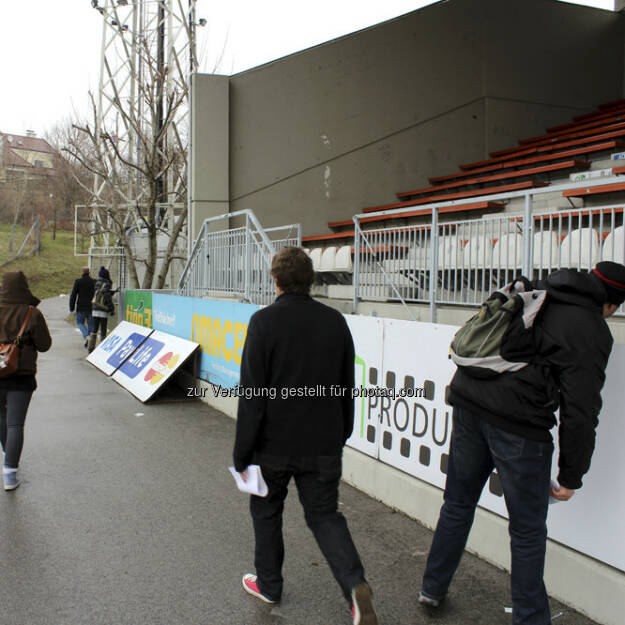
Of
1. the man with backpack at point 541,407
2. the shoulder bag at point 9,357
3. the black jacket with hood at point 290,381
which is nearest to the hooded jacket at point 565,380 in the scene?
the man with backpack at point 541,407

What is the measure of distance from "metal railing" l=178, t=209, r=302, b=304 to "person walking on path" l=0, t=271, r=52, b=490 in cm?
319

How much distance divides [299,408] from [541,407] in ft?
3.66

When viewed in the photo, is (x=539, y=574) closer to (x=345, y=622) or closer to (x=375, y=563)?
(x=345, y=622)

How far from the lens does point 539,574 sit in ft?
8.95

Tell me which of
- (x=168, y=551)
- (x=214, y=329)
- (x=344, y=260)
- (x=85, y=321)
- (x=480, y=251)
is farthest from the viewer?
(x=85, y=321)

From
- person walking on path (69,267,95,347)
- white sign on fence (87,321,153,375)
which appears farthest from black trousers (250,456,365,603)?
person walking on path (69,267,95,347)

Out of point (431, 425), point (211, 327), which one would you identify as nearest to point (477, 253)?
point (431, 425)

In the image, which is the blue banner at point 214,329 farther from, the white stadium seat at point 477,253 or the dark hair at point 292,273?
the dark hair at point 292,273

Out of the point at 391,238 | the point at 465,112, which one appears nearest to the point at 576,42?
the point at 465,112

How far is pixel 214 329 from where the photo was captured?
27.7 ft

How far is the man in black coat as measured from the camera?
115 inches

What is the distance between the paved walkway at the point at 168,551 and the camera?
3.17m

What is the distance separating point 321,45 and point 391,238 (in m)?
8.70

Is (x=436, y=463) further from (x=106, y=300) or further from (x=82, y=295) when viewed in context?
(x=82, y=295)
